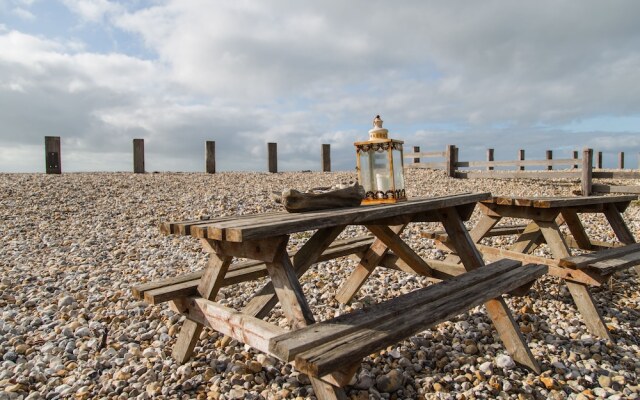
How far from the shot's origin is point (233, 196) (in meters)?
9.95

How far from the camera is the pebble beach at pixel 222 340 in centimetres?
295

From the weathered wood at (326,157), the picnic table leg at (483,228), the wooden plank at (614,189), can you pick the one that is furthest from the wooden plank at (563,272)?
the weathered wood at (326,157)

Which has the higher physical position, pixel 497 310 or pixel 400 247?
pixel 400 247

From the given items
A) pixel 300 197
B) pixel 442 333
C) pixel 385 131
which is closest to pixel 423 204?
pixel 385 131

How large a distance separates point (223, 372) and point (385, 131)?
209 cm

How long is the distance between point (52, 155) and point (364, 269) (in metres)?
12.4

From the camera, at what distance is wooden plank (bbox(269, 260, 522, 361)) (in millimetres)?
2043

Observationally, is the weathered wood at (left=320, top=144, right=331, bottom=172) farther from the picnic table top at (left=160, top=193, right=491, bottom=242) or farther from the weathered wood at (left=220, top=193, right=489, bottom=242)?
the picnic table top at (left=160, top=193, right=491, bottom=242)

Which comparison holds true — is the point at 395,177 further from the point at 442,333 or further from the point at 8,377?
the point at 8,377

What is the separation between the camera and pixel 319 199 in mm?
3064

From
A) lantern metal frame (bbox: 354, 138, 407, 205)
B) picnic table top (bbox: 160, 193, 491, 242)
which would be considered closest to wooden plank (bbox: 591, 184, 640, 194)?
lantern metal frame (bbox: 354, 138, 407, 205)

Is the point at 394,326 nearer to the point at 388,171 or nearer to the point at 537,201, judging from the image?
the point at 388,171

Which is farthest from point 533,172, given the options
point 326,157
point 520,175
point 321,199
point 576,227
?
point 321,199

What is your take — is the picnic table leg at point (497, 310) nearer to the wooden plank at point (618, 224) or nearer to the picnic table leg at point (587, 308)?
the picnic table leg at point (587, 308)
